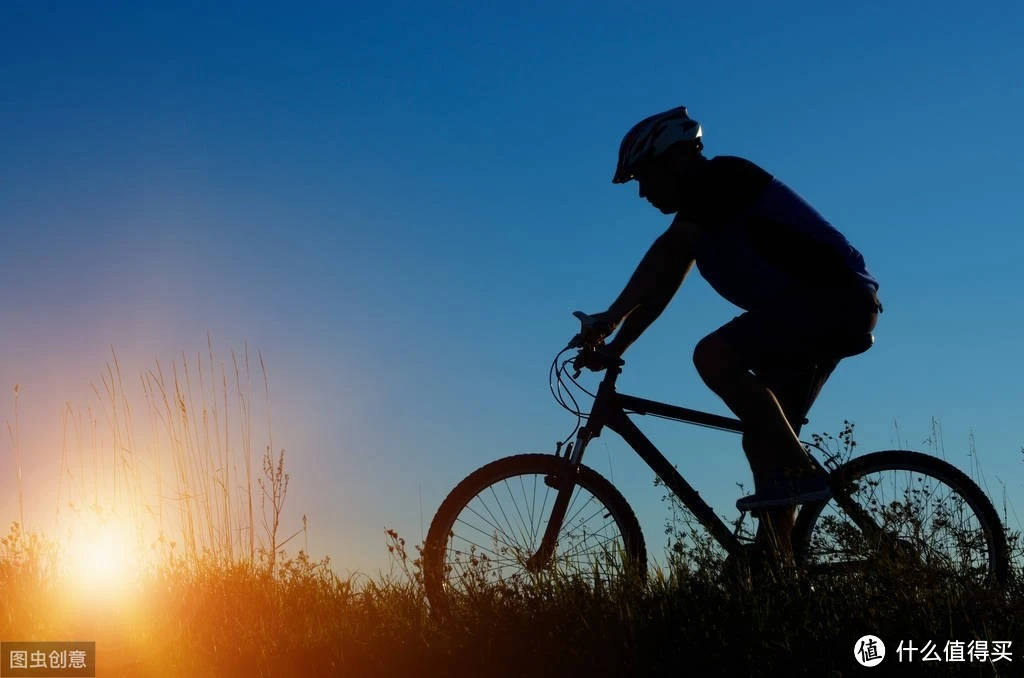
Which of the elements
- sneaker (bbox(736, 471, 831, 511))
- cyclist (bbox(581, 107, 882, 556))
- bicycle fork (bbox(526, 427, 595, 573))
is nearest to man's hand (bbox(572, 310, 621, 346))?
cyclist (bbox(581, 107, 882, 556))

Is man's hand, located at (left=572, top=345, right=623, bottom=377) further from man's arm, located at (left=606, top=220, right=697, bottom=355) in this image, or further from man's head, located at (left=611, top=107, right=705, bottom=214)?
man's head, located at (left=611, top=107, right=705, bottom=214)

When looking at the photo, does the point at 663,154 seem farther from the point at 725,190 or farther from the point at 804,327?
the point at 804,327

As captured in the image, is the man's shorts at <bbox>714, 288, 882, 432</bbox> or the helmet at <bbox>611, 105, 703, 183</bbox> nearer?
the man's shorts at <bbox>714, 288, 882, 432</bbox>

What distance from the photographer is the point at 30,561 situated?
7348 millimetres

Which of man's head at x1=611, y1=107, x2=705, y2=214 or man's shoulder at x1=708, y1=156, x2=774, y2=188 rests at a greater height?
man's head at x1=611, y1=107, x2=705, y2=214

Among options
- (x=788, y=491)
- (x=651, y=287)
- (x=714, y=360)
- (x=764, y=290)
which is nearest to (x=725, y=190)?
(x=764, y=290)

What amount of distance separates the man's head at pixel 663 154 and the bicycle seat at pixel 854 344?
1.06 metres

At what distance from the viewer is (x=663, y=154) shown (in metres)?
5.08

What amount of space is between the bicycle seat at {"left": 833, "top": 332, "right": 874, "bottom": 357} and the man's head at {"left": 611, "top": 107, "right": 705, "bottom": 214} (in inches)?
41.9

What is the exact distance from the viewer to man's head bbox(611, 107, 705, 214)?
16.7 feet

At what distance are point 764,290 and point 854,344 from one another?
53cm

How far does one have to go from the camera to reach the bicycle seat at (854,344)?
4934 mm

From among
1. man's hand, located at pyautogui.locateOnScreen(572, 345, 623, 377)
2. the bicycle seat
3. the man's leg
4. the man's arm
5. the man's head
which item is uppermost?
the man's head

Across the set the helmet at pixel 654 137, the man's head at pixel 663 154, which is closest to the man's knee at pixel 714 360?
the man's head at pixel 663 154
